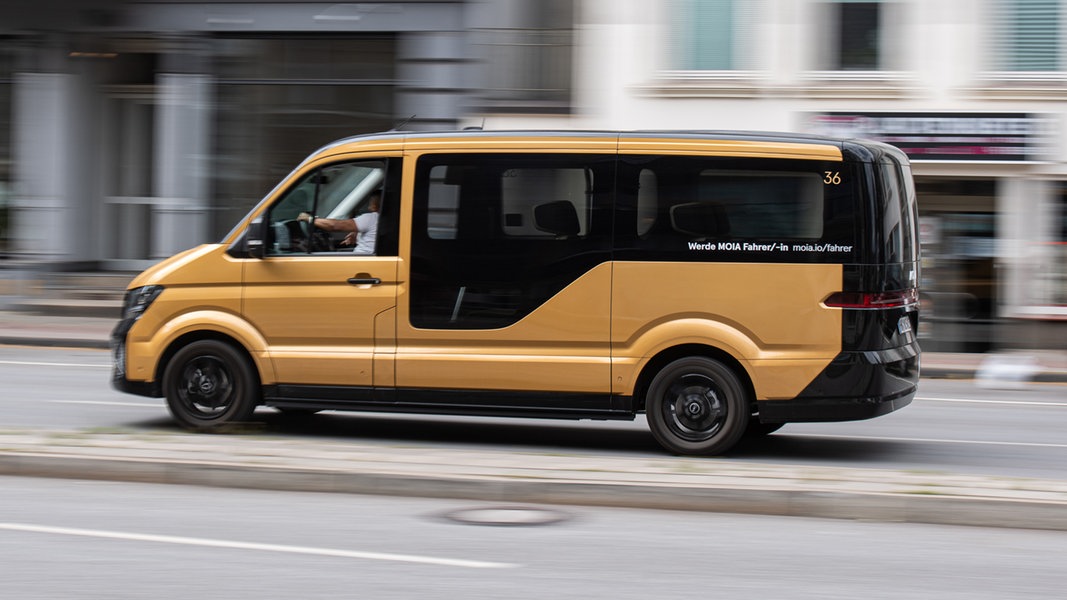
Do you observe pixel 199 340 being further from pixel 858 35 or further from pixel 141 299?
pixel 858 35

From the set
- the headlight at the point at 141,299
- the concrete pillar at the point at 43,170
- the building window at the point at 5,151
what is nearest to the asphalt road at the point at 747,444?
the headlight at the point at 141,299

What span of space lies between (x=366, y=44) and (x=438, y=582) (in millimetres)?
16184

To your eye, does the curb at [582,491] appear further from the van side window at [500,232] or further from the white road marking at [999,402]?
the white road marking at [999,402]

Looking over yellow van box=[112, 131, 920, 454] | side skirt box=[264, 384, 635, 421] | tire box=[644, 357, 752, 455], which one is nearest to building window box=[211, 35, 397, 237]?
yellow van box=[112, 131, 920, 454]

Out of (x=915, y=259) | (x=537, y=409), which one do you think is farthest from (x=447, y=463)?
(x=915, y=259)

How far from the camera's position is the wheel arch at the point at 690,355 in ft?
28.1

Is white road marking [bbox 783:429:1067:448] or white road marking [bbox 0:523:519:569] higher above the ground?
white road marking [bbox 783:429:1067:448]

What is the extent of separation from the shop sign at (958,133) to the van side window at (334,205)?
1059 centimetres

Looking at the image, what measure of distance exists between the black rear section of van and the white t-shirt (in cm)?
274

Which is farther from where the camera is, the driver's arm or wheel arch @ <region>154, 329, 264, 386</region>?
wheel arch @ <region>154, 329, 264, 386</region>

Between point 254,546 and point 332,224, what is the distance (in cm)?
356

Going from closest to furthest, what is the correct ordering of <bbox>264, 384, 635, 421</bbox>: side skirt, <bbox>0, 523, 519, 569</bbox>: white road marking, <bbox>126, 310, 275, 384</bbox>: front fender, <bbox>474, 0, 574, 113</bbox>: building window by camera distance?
<bbox>0, 523, 519, 569</bbox>: white road marking
<bbox>264, 384, 635, 421</bbox>: side skirt
<bbox>126, 310, 275, 384</bbox>: front fender
<bbox>474, 0, 574, 113</bbox>: building window

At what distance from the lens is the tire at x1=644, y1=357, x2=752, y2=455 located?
850 centimetres

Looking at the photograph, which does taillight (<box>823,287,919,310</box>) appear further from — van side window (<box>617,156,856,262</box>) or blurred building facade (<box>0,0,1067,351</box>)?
blurred building facade (<box>0,0,1067,351</box>)
